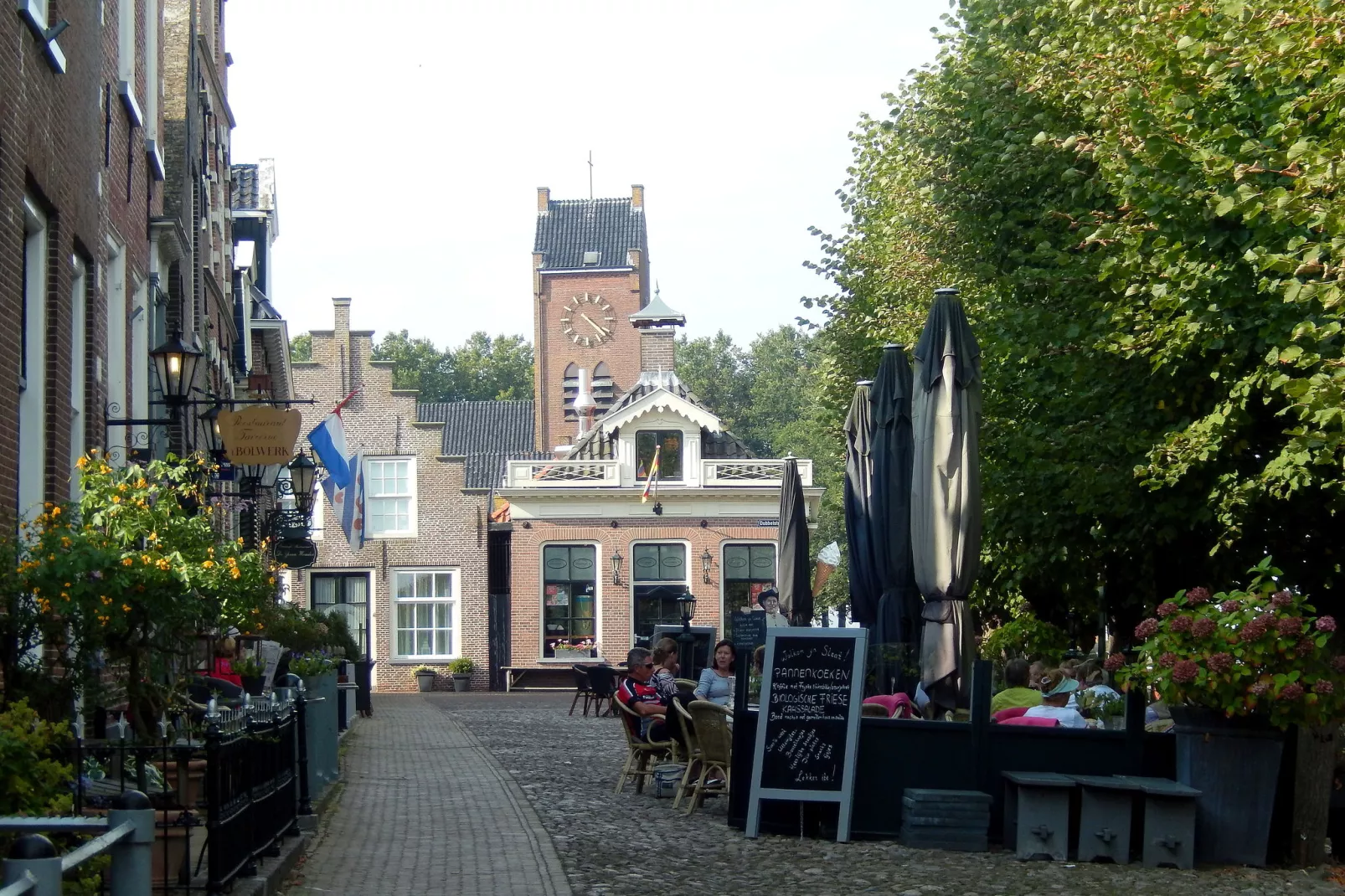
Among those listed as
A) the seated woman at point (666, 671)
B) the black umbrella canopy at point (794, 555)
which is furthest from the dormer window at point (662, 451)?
the seated woman at point (666, 671)

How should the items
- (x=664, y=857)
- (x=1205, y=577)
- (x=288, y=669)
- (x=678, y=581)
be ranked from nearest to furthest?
(x=664, y=857)
(x=288, y=669)
(x=1205, y=577)
(x=678, y=581)

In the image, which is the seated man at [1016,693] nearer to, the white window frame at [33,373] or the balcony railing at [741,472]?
the white window frame at [33,373]

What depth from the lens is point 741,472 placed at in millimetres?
41000

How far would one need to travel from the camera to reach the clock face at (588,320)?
5853cm

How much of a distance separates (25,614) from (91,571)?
→ 1.34ft

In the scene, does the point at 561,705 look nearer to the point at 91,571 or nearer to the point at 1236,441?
the point at 1236,441

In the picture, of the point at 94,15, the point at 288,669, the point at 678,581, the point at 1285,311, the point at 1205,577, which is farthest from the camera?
the point at 678,581

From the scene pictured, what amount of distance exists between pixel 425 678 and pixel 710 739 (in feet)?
98.2

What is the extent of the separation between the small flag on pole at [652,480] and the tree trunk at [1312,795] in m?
30.8

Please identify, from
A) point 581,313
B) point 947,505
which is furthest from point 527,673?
point 947,505

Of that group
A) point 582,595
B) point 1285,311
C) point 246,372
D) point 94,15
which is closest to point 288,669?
point 94,15

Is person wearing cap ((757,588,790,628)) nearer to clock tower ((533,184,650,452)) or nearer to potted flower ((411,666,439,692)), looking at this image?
potted flower ((411,666,439,692))

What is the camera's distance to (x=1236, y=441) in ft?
51.8

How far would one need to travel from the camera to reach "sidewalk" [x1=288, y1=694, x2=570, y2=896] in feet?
29.1
